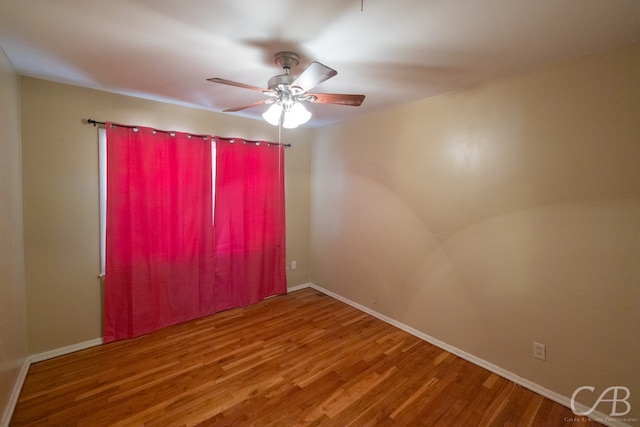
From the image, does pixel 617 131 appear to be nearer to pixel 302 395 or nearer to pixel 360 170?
pixel 360 170

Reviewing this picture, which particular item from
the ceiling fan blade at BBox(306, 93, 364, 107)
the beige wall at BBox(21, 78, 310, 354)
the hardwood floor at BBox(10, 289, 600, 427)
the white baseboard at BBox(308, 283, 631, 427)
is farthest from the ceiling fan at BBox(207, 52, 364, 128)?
the white baseboard at BBox(308, 283, 631, 427)

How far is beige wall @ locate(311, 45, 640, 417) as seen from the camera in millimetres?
1696

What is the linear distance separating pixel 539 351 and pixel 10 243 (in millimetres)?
3899

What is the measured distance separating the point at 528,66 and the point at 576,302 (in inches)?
66.9

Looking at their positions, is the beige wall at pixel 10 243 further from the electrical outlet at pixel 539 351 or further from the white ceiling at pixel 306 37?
the electrical outlet at pixel 539 351

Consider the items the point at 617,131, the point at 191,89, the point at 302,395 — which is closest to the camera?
the point at 617,131

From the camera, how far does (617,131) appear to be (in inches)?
66.1

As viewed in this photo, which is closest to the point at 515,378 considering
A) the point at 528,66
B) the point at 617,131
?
the point at 617,131

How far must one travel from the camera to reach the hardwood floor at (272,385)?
5.78ft

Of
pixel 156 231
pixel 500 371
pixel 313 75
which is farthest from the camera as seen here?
pixel 156 231

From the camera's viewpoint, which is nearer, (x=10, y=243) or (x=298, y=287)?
(x=10, y=243)

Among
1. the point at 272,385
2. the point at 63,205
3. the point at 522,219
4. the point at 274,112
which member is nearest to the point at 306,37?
the point at 274,112

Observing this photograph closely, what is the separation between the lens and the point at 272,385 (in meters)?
2.05

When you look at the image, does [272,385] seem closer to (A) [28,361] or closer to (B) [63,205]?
(A) [28,361]
